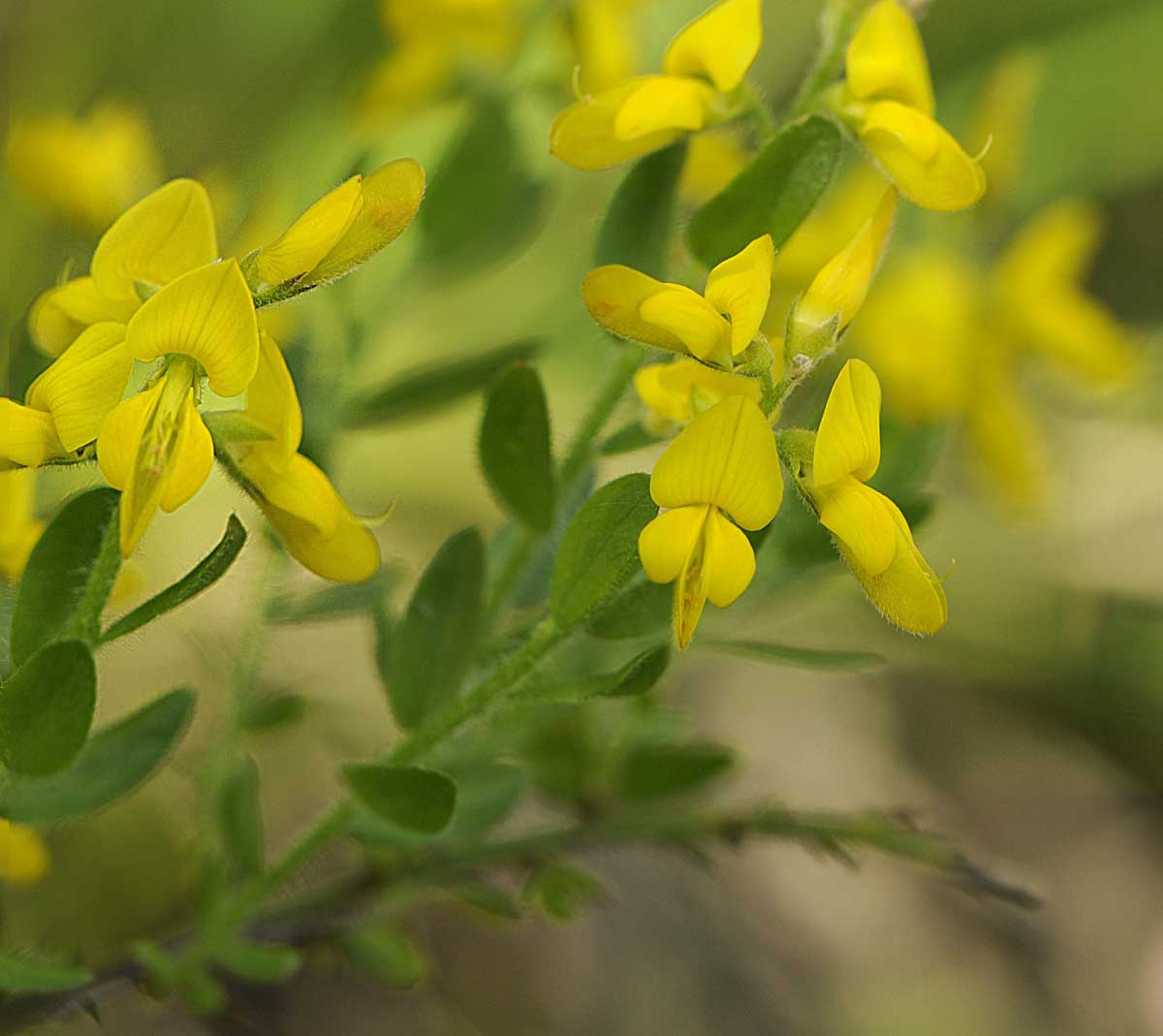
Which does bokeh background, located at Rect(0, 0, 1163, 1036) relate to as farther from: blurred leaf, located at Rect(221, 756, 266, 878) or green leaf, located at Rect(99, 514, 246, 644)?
green leaf, located at Rect(99, 514, 246, 644)

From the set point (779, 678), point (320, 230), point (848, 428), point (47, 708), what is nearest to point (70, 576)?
point (47, 708)

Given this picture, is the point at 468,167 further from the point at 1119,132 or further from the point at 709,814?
the point at 1119,132

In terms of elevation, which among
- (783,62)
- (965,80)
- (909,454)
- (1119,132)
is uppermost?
(909,454)

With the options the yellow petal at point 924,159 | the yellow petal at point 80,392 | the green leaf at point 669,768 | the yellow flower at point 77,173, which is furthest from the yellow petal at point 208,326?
the yellow flower at point 77,173

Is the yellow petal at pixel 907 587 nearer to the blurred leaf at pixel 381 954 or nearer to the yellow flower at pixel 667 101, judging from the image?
the yellow flower at pixel 667 101

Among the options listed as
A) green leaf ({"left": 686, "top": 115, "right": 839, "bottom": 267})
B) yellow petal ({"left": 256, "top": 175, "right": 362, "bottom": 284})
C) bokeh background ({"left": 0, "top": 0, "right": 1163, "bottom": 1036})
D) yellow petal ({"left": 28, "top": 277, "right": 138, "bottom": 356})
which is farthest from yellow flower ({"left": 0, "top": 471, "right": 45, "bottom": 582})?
bokeh background ({"left": 0, "top": 0, "right": 1163, "bottom": 1036})

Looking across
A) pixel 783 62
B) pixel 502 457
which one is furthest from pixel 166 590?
pixel 783 62

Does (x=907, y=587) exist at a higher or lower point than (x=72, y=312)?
lower

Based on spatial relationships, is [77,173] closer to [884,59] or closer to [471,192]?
[471,192]
